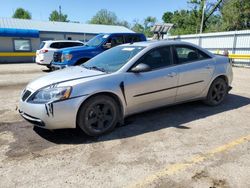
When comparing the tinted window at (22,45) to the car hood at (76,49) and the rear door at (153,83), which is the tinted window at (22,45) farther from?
the rear door at (153,83)

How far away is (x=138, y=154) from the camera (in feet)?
11.8

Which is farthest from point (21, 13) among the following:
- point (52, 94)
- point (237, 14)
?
point (52, 94)

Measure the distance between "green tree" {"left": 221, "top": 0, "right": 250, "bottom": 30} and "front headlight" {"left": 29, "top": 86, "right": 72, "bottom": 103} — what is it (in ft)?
99.4

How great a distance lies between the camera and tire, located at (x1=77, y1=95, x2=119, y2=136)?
4.05 m

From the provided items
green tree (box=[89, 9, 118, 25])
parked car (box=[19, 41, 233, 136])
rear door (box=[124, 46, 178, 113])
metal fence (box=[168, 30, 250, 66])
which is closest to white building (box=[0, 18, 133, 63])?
Result: metal fence (box=[168, 30, 250, 66])

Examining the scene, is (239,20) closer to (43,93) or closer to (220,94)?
(220,94)

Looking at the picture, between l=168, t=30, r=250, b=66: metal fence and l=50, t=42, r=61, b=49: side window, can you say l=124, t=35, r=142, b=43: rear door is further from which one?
l=168, t=30, r=250, b=66: metal fence

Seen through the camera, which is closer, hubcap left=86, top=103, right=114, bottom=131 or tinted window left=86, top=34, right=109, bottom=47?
hubcap left=86, top=103, right=114, bottom=131

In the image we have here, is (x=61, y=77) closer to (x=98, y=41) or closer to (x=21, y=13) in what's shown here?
(x=98, y=41)

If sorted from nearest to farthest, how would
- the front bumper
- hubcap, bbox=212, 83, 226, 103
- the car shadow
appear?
the front bumper, the car shadow, hubcap, bbox=212, 83, 226, 103

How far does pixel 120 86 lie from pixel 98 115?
0.64 metres

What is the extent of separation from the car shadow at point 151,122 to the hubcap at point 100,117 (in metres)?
0.18

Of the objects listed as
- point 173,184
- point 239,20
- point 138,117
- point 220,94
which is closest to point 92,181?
point 173,184

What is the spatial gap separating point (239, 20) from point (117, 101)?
30.4 m
